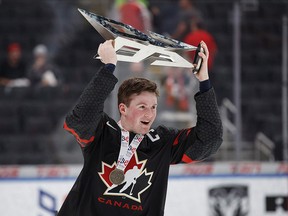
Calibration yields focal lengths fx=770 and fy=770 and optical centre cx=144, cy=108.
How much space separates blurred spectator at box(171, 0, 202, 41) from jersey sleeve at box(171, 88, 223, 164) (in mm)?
4589

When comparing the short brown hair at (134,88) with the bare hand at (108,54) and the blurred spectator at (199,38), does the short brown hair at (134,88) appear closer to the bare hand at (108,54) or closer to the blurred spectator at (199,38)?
the bare hand at (108,54)

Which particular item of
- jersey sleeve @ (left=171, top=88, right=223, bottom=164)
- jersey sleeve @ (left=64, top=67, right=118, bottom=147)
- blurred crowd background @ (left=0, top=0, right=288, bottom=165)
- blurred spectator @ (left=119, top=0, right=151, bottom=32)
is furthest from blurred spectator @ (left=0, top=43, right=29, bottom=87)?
jersey sleeve @ (left=64, top=67, right=118, bottom=147)

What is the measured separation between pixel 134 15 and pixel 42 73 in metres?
1.16

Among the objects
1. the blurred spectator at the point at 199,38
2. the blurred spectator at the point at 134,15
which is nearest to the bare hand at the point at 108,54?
the blurred spectator at the point at 134,15

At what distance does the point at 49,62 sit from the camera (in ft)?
27.9

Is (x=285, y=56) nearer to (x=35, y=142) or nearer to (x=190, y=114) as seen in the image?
(x=190, y=114)

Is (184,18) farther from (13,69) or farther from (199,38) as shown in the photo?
(13,69)

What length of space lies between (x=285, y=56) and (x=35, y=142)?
274 centimetres

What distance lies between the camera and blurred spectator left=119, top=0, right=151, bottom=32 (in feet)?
26.6

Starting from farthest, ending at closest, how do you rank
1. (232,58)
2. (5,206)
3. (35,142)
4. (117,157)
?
(232,58)
(35,142)
(5,206)
(117,157)

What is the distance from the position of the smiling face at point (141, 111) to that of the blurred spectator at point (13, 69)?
4.69m

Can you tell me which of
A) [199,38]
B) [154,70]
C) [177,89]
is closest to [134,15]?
[154,70]

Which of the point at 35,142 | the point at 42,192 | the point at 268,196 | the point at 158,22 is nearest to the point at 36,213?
the point at 42,192

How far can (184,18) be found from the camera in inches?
336
